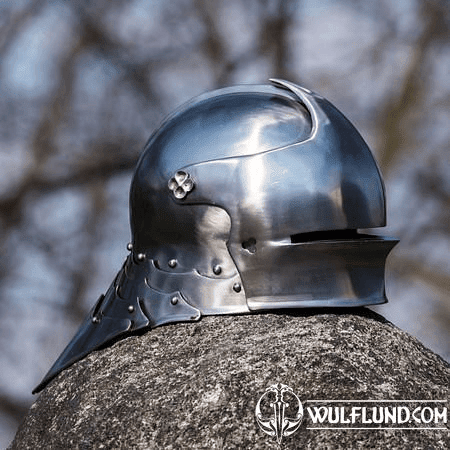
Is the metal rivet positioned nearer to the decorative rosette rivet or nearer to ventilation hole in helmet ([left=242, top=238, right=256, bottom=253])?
ventilation hole in helmet ([left=242, top=238, right=256, bottom=253])

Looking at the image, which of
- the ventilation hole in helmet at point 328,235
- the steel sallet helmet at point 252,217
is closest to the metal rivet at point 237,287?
the steel sallet helmet at point 252,217

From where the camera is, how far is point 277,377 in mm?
1734

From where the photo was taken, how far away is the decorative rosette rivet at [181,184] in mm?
1948

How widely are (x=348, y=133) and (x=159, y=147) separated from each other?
1.20 ft

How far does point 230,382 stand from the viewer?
173 centimetres

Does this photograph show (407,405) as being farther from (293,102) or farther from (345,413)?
(293,102)

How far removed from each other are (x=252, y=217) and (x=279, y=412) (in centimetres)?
39

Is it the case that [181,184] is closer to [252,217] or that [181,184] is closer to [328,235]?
[252,217]

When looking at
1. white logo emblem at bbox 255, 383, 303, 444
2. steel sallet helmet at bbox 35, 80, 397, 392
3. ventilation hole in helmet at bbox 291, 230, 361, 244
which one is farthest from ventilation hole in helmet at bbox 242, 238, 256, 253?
white logo emblem at bbox 255, 383, 303, 444

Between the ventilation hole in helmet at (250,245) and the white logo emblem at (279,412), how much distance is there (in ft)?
0.97

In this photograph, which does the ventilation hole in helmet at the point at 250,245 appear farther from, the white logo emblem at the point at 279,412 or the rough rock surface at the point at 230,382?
the white logo emblem at the point at 279,412

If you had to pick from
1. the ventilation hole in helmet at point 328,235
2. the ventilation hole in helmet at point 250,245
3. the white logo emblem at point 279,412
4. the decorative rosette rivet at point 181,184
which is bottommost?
the white logo emblem at point 279,412

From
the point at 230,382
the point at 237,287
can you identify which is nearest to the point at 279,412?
the point at 230,382

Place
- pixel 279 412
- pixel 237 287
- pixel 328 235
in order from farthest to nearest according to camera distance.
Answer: pixel 328 235
pixel 237 287
pixel 279 412
